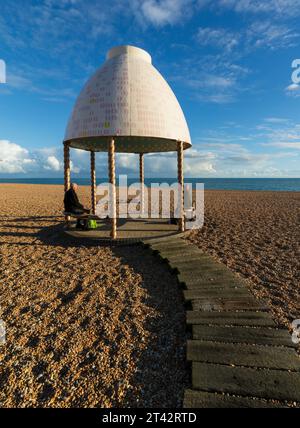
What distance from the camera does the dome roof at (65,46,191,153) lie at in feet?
29.1

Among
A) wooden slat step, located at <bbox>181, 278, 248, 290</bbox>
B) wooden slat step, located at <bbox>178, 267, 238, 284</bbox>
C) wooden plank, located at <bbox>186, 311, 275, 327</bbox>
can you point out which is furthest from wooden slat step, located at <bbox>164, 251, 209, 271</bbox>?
wooden plank, located at <bbox>186, 311, 275, 327</bbox>

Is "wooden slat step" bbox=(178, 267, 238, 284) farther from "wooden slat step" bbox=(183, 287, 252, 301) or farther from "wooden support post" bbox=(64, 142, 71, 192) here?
"wooden support post" bbox=(64, 142, 71, 192)

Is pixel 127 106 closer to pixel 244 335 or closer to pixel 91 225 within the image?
pixel 91 225

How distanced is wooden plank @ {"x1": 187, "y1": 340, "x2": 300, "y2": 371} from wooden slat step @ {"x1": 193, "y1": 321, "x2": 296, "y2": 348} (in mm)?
122

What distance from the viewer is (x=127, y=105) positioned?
897cm

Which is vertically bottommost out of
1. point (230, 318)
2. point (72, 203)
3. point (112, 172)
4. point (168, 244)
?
point (230, 318)

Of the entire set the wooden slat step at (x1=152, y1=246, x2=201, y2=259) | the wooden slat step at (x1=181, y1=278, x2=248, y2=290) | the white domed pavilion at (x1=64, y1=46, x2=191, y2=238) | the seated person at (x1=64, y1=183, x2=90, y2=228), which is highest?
the white domed pavilion at (x1=64, y1=46, x2=191, y2=238)

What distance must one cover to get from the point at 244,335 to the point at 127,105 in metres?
7.63

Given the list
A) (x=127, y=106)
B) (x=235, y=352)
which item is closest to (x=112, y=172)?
(x=127, y=106)

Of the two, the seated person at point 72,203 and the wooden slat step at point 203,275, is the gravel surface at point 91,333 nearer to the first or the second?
the wooden slat step at point 203,275

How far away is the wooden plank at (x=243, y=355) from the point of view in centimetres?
359
